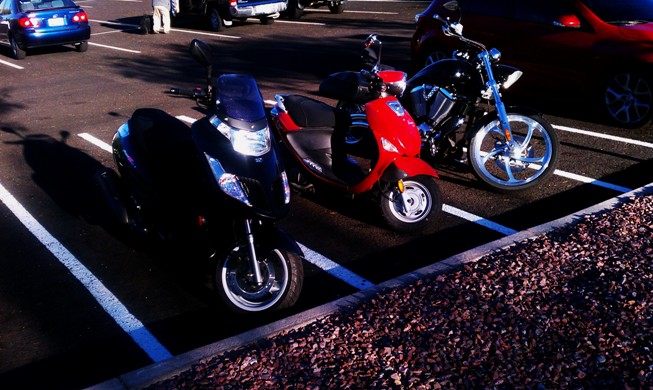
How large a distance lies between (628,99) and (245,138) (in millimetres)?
6030

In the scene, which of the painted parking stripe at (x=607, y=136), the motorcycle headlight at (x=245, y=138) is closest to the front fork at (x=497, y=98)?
the painted parking stripe at (x=607, y=136)

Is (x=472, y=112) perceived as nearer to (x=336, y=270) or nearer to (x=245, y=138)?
(x=336, y=270)

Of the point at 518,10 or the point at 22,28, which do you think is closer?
the point at 518,10

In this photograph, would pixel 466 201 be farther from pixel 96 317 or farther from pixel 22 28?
pixel 22 28

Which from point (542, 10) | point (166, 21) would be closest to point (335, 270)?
point (542, 10)

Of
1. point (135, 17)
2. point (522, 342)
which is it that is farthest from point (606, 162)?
point (135, 17)

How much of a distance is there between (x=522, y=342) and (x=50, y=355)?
2.69 metres

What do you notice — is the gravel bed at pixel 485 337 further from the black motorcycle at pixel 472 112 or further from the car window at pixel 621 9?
the car window at pixel 621 9

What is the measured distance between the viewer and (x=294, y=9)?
21406 millimetres

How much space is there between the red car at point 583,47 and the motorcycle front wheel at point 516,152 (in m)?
2.49

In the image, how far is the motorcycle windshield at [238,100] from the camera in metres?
4.62

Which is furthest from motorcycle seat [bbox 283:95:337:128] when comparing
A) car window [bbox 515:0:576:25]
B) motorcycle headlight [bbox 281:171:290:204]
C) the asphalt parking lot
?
car window [bbox 515:0:576:25]

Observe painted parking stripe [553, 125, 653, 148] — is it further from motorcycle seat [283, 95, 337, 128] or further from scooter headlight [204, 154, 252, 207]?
scooter headlight [204, 154, 252, 207]

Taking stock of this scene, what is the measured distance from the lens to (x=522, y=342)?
402 cm
